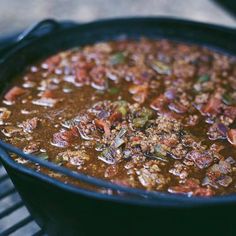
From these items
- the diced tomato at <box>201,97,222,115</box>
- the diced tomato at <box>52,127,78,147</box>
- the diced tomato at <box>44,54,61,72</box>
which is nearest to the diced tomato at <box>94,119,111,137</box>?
the diced tomato at <box>52,127,78,147</box>

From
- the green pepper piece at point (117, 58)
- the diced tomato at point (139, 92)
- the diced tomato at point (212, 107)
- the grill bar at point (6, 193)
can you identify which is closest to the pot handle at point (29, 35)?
the green pepper piece at point (117, 58)

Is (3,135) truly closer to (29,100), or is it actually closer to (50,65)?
(29,100)

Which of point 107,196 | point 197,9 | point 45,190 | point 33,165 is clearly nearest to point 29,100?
point 33,165

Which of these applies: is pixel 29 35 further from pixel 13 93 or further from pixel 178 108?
pixel 178 108

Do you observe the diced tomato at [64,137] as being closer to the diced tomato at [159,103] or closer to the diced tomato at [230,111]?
the diced tomato at [159,103]

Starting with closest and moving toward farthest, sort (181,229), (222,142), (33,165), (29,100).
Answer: (181,229) < (33,165) < (222,142) < (29,100)
